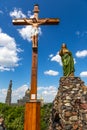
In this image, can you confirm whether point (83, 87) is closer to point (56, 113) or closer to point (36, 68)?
point (56, 113)

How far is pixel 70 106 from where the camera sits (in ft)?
43.5

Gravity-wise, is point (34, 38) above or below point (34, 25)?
below

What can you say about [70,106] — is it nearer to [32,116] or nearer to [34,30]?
[34,30]

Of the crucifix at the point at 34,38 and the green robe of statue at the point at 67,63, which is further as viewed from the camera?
the green robe of statue at the point at 67,63

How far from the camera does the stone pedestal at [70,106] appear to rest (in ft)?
41.7

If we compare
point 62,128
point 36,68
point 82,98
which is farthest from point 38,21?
point 62,128

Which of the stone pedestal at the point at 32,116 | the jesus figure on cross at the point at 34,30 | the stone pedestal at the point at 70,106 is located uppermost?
the jesus figure on cross at the point at 34,30

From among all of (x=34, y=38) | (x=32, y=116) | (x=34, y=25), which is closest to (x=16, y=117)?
(x=34, y=25)

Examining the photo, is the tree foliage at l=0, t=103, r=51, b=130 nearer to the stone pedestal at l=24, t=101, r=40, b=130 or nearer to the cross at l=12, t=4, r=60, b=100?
the cross at l=12, t=4, r=60, b=100

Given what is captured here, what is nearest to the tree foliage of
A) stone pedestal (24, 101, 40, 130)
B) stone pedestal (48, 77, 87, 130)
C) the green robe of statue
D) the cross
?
the green robe of statue


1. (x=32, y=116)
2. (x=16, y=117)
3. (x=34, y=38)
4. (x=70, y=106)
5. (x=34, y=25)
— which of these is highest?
(x=34, y=25)

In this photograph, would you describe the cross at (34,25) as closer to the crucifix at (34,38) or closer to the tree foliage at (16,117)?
the crucifix at (34,38)

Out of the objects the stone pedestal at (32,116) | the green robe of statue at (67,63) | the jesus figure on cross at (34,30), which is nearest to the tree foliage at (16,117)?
the green robe of statue at (67,63)

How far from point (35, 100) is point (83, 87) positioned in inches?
206
